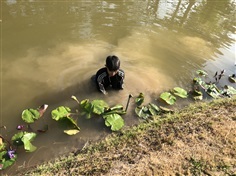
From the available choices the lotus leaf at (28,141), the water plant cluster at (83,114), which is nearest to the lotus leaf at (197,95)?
the water plant cluster at (83,114)

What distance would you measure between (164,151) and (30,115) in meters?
2.28

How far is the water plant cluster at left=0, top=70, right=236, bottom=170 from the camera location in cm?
408

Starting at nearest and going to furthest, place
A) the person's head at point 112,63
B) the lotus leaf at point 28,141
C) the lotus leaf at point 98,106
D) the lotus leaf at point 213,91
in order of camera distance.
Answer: the lotus leaf at point 28,141
the person's head at point 112,63
the lotus leaf at point 98,106
the lotus leaf at point 213,91

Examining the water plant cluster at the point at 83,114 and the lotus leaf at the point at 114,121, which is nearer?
the water plant cluster at the point at 83,114

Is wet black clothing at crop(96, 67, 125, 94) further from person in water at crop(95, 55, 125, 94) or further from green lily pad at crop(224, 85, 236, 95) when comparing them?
green lily pad at crop(224, 85, 236, 95)

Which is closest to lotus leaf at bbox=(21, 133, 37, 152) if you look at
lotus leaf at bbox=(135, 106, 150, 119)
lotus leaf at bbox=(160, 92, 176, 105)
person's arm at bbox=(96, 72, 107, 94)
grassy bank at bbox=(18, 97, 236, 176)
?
grassy bank at bbox=(18, 97, 236, 176)

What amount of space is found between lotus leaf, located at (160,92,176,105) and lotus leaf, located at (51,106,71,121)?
6.08 ft

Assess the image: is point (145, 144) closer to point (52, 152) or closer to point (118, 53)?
point (52, 152)

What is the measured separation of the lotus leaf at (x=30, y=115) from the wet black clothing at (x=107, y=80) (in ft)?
4.37

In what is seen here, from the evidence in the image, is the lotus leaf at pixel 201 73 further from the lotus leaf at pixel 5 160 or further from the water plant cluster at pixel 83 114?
the lotus leaf at pixel 5 160

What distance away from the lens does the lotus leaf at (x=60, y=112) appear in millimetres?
4552

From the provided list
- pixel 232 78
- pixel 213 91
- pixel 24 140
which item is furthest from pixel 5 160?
pixel 232 78

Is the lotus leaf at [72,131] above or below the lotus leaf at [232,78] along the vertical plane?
below

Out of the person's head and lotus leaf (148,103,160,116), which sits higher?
the person's head
